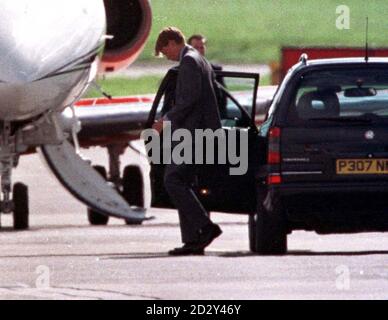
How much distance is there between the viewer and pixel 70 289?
48.4 ft

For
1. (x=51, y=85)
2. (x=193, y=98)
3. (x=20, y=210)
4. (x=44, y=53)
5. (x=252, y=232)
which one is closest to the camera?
(x=193, y=98)

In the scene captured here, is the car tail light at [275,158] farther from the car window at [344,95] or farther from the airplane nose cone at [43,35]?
the airplane nose cone at [43,35]

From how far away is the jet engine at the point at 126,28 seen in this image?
27.4 metres

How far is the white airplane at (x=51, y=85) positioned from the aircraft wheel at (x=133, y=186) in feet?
4.27

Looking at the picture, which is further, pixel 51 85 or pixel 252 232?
pixel 51 85

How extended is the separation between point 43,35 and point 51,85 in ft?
1.74

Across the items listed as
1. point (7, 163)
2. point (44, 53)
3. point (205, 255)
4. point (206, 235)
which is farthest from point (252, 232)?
point (7, 163)

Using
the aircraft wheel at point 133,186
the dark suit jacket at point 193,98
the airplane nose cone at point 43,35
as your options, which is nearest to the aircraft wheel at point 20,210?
the airplane nose cone at point 43,35

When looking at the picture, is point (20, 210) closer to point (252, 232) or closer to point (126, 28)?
point (126, 28)

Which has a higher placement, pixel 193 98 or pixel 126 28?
pixel 193 98

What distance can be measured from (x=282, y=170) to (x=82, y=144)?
10.9 m

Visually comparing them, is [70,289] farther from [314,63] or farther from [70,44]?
[70,44]

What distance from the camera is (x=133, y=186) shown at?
92.2 ft

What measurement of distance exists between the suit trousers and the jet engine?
8.82m
